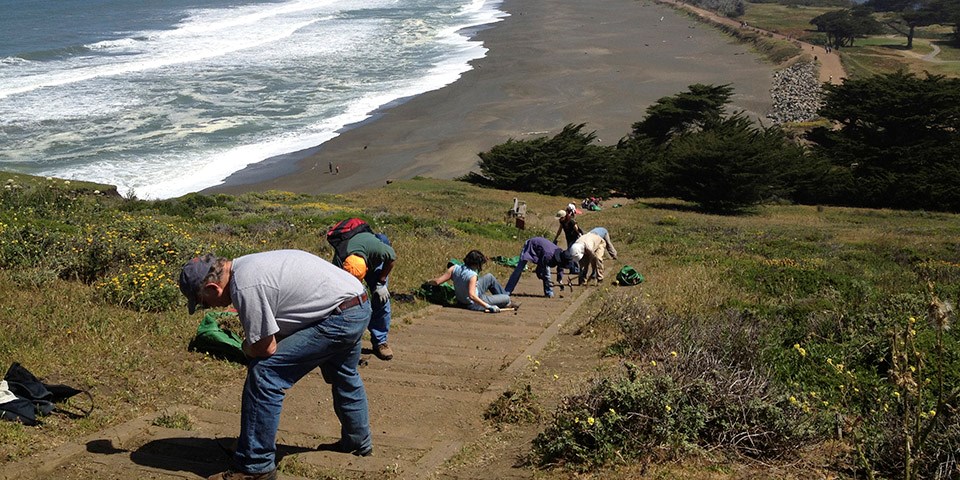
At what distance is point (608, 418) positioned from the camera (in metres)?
5.24

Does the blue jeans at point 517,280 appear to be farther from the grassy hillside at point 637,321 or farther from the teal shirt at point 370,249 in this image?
the teal shirt at point 370,249

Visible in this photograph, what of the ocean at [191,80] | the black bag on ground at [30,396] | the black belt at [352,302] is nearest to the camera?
the black belt at [352,302]

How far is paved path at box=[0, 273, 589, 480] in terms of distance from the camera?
5098mm

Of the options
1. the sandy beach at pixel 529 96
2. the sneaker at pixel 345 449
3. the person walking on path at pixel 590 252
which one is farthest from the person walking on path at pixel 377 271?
the sandy beach at pixel 529 96

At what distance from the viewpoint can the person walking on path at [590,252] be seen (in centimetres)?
1377

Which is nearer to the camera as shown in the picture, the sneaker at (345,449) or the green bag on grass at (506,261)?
the sneaker at (345,449)

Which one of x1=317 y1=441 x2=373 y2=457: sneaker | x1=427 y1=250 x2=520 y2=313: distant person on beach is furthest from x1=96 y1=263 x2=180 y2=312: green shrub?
x1=317 y1=441 x2=373 y2=457: sneaker

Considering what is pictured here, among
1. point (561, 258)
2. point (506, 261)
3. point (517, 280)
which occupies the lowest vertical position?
point (506, 261)

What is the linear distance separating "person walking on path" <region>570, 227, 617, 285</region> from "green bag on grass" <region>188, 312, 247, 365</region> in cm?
715

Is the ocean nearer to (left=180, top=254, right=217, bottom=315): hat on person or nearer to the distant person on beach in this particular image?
the distant person on beach

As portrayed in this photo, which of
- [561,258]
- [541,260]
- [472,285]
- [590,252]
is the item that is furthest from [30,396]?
[590,252]

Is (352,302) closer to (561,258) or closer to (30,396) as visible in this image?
(30,396)

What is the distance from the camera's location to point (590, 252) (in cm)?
1401

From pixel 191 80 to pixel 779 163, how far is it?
111ft
